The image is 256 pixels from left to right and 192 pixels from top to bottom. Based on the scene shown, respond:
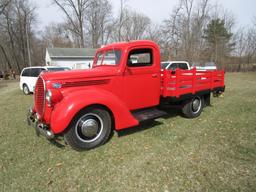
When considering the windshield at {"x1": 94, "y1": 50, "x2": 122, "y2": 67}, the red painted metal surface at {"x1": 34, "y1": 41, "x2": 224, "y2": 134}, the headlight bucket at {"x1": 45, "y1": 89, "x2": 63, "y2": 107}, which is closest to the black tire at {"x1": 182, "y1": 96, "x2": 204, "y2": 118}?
the red painted metal surface at {"x1": 34, "y1": 41, "x2": 224, "y2": 134}

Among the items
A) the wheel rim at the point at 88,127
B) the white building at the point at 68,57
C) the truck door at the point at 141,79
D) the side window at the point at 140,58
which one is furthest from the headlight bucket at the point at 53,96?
the white building at the point at 68,57

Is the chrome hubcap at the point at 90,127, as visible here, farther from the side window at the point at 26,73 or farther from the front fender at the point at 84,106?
the side window at the point at 26,73

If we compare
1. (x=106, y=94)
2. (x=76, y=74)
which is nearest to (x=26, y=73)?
(x=76, y=74)

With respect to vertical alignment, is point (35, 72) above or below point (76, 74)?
above

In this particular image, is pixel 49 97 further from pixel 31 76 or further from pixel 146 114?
pixel 31 76

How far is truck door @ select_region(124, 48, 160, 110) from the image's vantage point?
4586 millimetres

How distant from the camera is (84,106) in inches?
145

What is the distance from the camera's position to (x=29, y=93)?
12227 millimetres

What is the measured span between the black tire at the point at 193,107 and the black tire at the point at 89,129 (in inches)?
105

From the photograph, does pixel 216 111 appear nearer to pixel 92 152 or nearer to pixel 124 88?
pixel 124 88

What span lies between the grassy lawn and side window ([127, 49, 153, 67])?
1660mm

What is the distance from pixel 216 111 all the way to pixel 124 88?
3803 mm

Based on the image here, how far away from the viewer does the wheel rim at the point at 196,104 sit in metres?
6.04

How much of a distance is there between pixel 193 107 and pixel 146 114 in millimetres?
1950
